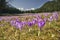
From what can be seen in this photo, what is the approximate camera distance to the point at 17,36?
3.05 metres

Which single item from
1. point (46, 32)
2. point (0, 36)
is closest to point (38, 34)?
point (46, 32)

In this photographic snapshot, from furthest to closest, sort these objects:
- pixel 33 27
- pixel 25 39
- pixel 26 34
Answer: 1. pixel 33 27
2. pixel 26 34
3. pixel 25 39

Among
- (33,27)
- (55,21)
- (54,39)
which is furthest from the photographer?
(55,21)

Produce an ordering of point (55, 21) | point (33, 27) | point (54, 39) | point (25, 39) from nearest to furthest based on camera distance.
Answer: point (54, 39) < point (25, 39) < point (33, 27) < point (55, 21)

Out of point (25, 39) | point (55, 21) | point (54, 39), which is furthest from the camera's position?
point (55, 21)

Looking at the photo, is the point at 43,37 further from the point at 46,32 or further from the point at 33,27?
the point at 33,27

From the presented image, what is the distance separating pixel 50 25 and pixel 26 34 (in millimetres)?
496

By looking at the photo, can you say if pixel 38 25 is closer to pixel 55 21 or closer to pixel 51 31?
pixel 51 31

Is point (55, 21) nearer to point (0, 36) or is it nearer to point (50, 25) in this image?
point (50, 25)

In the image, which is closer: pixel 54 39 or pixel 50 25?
pixel 54 39

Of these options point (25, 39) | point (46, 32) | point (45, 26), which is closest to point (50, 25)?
point (45, 26)

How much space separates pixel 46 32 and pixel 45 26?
Answer: 256 millimetres

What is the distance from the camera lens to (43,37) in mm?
2654

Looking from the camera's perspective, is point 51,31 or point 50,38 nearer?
point 50,38
